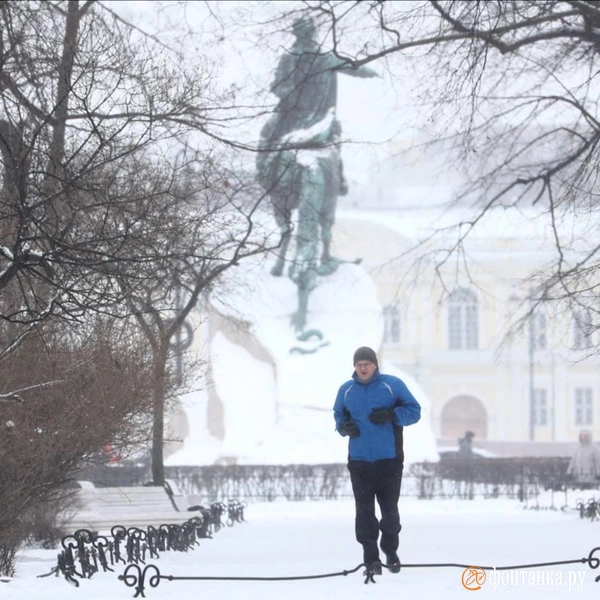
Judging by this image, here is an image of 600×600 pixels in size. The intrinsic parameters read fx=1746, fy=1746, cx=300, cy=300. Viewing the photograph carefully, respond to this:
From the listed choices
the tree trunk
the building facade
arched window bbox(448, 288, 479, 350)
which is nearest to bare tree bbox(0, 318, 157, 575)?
the tree trunk

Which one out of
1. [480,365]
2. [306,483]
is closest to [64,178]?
[306,483]

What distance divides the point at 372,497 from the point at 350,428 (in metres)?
0.43

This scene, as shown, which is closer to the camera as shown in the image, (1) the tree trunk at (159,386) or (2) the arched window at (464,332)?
(1) the tree trunk at (159,386)

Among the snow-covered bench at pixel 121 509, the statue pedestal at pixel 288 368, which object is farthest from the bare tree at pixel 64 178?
the statue pedestal at pixel 288 368

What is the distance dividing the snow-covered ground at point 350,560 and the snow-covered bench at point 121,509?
1.71 feet

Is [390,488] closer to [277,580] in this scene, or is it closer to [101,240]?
[277,580]

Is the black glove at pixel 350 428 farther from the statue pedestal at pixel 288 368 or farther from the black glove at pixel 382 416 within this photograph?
the statue pedestal at pixel 288 368

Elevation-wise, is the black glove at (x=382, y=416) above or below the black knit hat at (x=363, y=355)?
below

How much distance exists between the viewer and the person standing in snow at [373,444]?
387 inches

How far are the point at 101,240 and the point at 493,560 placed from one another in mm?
3897

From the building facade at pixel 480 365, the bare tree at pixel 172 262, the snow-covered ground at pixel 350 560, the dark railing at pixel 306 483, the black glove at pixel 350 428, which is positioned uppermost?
the building facade at pixel 480 365

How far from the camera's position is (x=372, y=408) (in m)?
9.80

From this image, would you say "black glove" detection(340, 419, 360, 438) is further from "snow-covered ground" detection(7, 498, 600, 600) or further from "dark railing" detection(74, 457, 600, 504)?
"dark railing" detection(74, 457, 600, 504)

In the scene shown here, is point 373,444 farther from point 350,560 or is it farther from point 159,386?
point 159,386
